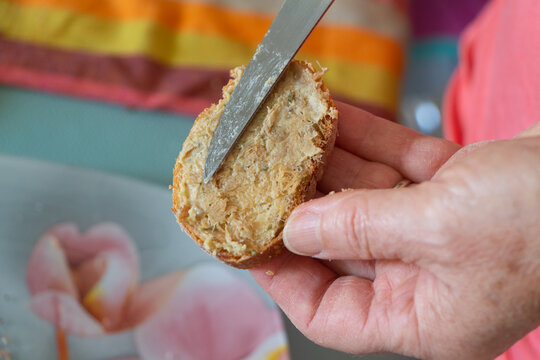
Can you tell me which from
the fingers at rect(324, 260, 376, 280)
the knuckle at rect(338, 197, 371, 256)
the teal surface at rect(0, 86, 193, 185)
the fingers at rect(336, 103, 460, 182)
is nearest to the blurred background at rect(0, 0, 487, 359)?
the teal surface at rect(0, 86, 193, 185)

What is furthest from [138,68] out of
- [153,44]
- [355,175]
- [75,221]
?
[355,175]

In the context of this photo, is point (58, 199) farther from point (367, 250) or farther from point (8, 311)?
point (367, 250)

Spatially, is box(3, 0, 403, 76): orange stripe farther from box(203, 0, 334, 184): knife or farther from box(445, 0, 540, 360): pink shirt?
box(203, 0, 334, 184): knife

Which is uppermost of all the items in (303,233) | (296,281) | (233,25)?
(233,25)

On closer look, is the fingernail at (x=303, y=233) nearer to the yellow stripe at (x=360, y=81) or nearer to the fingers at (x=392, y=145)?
the fingers at (x=392, y=145)

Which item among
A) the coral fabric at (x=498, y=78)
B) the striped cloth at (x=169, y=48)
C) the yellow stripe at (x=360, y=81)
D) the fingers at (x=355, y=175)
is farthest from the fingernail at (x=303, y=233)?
the yellow stripe at (x=360, y=81)

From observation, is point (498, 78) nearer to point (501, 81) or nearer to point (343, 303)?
point (501, 81)
